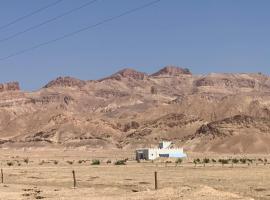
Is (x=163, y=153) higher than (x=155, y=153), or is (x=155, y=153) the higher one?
(x=163, y=153)

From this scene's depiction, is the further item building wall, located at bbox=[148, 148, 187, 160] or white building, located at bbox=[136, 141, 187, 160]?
building wall, located at bbox=[148, 148, 187, 160]

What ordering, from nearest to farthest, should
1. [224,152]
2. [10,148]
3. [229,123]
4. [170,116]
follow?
[224,152] → [229,123] → [10,148] → [170,116]

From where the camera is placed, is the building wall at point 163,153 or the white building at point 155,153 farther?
the building wall at point 163,153

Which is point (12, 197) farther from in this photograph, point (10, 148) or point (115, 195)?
point (10, 148)

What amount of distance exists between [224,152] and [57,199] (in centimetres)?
11196

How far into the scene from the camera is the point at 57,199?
31734 mm

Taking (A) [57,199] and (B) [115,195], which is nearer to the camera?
(A) [57,199]

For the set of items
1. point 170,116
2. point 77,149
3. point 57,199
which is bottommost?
point 57,199

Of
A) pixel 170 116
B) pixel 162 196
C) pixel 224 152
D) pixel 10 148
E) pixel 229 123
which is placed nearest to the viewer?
pixel 162 196

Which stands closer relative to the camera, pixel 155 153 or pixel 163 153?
pixel 155 153

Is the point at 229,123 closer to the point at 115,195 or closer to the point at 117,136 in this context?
the point at 117,136

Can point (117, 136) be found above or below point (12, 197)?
A: above

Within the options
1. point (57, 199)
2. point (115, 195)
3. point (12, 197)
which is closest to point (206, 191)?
point (115, 195)

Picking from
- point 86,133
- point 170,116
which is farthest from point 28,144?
point 170,116
